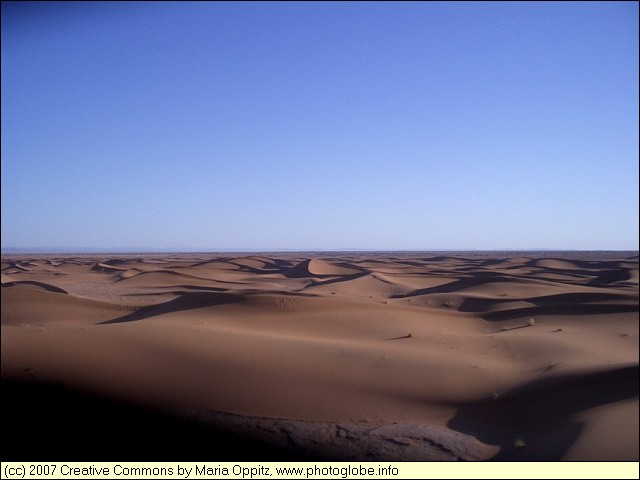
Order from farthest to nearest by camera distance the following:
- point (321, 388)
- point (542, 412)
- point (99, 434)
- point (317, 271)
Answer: point (317, 271) < point (321, 388) < point (542, 412) < point (99, 434)

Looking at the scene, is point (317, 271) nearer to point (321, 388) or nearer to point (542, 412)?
point (321, 388)

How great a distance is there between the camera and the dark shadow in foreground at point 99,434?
490 cm

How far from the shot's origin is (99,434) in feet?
17.2

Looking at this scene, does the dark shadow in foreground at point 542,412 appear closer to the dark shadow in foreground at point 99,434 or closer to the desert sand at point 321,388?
the desert sand at point 321,388

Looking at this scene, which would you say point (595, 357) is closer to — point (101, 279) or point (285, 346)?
point (285, 346)

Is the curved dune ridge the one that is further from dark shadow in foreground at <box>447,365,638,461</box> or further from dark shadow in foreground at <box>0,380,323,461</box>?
dark shadow in foreground at <box>0,380,323,461</box>

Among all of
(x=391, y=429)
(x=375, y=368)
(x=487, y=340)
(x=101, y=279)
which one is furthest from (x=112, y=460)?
(x=101, y=279)

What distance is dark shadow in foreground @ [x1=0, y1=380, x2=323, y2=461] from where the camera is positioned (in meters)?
4.90

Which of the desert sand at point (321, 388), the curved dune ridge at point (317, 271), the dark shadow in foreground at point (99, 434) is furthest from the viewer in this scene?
the curved dune ridge at point (317, 271)

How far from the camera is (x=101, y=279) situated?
2702cm

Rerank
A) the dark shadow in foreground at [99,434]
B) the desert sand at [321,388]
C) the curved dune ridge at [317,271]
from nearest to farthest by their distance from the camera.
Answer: the dark shadow in foreground at [99,434] → the desert sand at [321,388] → the curved dune ridge at [317,271]

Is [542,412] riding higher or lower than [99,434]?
higher

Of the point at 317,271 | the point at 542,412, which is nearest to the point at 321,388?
the point at 542,412

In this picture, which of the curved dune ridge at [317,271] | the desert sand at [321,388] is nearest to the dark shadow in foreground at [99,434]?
the desert sand at [321,388]
